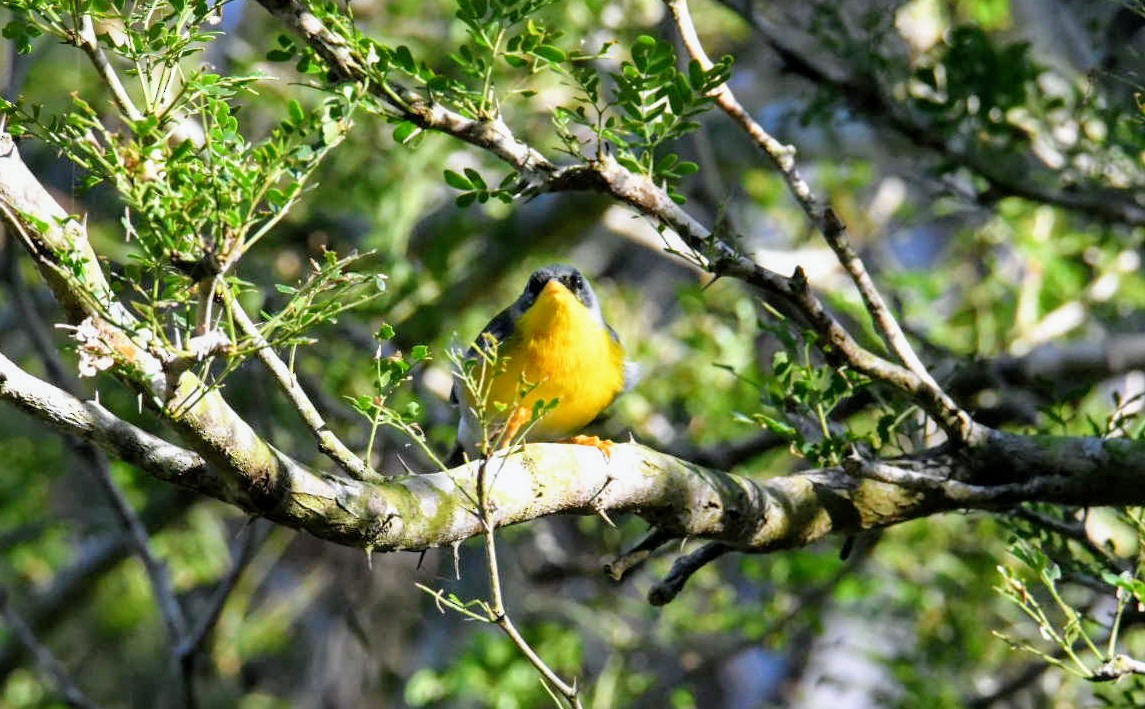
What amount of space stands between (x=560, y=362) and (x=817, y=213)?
150cm

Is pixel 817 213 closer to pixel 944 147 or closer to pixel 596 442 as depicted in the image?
pixel 596 442

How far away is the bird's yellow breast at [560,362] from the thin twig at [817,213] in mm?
1319

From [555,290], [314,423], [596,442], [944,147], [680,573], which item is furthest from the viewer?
[944,147]

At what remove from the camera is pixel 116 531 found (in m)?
8.23

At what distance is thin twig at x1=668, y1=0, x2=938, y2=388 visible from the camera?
3.00 metres

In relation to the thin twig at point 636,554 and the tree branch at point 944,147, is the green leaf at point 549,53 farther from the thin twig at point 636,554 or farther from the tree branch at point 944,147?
the tree branch at point 944,147

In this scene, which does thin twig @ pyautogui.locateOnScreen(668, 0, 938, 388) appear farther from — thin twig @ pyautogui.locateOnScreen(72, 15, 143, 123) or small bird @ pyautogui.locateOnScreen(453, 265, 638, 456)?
thin twig @ pyautogui.locateOnScreen(72, 15, 143, 123)

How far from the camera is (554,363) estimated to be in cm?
434

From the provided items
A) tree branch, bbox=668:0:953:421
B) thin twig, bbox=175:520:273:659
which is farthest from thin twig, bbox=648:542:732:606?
thin twig, bbox=175:520:273:659

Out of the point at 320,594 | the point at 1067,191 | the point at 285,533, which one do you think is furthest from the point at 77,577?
the point at 1067,191

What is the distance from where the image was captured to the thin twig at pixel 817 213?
3002 mm

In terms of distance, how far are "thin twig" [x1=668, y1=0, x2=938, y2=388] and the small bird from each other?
122 cm

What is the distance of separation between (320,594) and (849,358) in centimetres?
1161

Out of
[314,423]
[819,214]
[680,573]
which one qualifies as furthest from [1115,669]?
[314,423]
